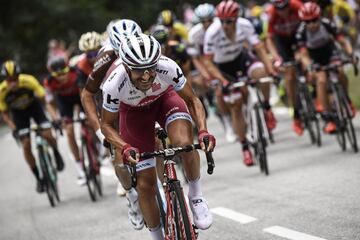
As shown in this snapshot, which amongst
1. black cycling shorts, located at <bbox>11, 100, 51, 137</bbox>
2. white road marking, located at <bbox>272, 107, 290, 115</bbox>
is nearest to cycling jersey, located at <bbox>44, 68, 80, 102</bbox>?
black cycling shorts, located at <bbox>11, 100, 51, 137</bbox>

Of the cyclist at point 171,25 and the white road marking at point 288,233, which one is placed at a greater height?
the cyclist at point 171,25

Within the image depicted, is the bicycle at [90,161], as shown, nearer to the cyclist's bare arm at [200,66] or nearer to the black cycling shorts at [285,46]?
the cyclist's bare arm at [200,66]

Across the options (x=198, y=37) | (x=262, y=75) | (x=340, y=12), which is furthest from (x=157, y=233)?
(x=340, y=12)

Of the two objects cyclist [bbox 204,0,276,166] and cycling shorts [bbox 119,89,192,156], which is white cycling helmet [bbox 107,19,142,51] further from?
cyclist [bbox 204,0,276,166]

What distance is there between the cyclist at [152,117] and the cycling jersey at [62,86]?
251 inches

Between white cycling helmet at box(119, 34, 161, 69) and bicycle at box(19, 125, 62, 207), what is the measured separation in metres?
6.22

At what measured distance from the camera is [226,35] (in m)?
12.9

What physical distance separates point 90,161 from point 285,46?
3850 millimetres

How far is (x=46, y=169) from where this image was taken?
13.2m

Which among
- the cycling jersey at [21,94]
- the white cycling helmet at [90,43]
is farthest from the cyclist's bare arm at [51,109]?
the white cycling helmet at [90,43]

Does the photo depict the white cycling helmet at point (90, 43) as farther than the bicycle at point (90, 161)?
No

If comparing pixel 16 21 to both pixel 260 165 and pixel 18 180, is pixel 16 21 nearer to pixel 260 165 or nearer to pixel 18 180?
pixel 18 180

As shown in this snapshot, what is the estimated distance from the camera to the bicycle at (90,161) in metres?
12.8

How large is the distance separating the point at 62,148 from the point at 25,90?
26.9 feet
